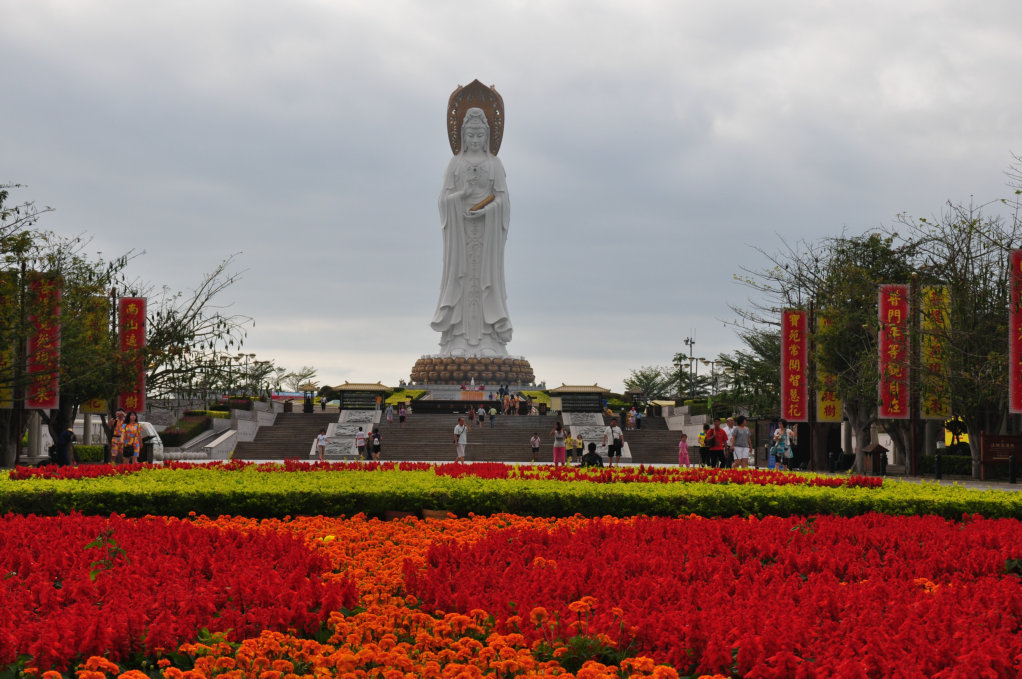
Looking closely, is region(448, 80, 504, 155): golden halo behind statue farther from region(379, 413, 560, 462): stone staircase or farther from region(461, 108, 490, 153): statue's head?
region(379, 413, 560, 462): stone staircase

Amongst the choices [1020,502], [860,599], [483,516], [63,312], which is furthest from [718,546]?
[63,312]

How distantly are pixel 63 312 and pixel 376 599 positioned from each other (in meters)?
15.2

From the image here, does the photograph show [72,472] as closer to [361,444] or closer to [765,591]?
[765,591]

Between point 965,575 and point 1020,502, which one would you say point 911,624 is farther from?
point 1020,502

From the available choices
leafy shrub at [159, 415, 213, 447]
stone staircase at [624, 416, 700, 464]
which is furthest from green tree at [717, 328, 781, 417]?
leafy shrub at [159, 415, 213, 447]

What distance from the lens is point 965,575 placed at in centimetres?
591

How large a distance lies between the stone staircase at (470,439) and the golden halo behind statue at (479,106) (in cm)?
1618

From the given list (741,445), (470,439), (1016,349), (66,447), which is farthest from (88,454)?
(1016,349)

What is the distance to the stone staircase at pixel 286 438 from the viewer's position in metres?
27.7

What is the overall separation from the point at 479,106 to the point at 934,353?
28.9 m

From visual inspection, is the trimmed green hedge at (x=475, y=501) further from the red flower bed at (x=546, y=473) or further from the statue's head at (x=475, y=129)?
the statue's head at (x=475, y=129)

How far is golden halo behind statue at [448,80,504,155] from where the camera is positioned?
148ft

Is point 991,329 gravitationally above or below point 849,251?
below

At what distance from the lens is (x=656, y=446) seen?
28859 mm
